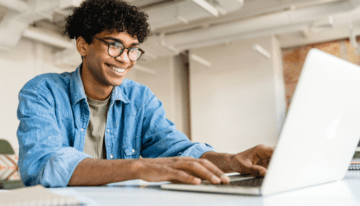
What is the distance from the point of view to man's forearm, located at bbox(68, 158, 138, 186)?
796 mm

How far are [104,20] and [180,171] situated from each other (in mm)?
954

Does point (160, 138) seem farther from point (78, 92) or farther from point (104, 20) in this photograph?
point (104, 20)

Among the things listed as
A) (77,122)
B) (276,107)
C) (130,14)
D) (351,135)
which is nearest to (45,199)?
(351,135)

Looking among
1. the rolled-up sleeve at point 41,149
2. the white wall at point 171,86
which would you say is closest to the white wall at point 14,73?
the white wall at point 171,86

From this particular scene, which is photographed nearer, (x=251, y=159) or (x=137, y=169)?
(x=137, y=169)

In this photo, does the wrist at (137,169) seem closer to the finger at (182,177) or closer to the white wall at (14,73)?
the finger at (182,177)

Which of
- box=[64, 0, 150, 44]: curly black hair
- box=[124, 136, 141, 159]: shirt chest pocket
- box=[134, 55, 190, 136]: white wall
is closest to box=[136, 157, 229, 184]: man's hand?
box=[124, 136, 141, 159]: shirt chest pocket

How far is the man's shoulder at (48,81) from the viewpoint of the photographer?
1.13 metres

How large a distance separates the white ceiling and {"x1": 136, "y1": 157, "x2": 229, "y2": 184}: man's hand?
2846mm

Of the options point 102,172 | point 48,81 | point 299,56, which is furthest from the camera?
point 299,56

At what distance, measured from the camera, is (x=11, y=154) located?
12.3 feet

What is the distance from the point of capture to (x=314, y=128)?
0.58 metres

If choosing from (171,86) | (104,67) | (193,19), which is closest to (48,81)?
(104,67)

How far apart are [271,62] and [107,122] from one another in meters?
4.94
